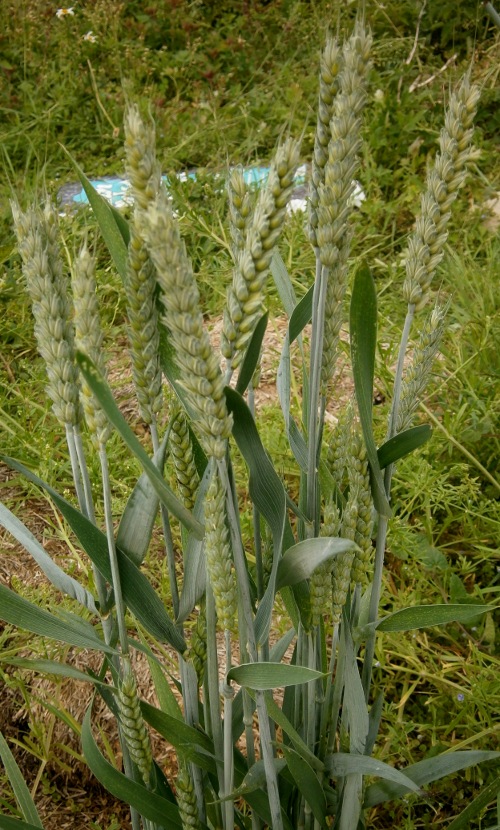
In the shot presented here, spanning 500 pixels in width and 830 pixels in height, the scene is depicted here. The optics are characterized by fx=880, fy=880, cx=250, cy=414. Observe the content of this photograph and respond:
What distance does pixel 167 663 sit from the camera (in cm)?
159

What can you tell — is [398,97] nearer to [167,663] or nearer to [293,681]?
[167,663]

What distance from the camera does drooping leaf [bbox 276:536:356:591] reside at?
2.27 ft

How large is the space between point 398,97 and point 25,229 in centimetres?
285

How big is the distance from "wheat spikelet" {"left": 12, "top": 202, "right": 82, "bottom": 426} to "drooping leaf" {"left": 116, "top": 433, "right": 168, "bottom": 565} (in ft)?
0.44

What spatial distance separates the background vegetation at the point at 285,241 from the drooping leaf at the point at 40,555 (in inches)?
11.3

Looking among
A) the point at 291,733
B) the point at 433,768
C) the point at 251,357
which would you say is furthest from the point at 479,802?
Result: the point at 251,357

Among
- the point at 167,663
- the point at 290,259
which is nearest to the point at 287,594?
the point at 167,663

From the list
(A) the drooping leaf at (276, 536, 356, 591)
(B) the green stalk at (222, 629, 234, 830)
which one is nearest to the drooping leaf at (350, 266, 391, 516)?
(A) the drooping leaf at (276, 536, 356, 591)

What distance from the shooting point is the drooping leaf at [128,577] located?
2.59 feet

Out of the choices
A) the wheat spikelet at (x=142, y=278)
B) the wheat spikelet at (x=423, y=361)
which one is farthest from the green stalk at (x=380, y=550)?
the wheat spikelet at (x=142, y=278)

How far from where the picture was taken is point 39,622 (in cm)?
82

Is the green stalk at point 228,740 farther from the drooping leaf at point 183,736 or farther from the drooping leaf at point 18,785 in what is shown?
the drooping leaf at point 18,785

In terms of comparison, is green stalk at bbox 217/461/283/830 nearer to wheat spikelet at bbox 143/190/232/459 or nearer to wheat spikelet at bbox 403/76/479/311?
wheat spikelet at bbox 143/190/232/459

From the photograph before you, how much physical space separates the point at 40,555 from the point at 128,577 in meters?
0.08
